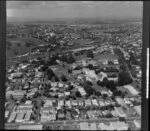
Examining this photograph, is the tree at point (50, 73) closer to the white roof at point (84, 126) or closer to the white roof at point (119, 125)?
the white roof at point (84, 126)

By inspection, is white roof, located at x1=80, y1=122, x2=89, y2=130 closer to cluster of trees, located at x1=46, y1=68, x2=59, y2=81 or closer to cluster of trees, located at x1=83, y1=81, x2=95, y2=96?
cluster of trees, located at x1=83, y1=81, x2=95, y2=96

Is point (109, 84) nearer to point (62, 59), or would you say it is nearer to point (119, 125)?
point (119, 125)

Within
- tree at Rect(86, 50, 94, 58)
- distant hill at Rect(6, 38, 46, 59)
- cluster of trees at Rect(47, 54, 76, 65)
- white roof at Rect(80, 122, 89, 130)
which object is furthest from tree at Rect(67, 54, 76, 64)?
white roof at Rect(80, 122, 89, 130)

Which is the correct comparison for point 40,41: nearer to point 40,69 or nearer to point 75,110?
point 40,69

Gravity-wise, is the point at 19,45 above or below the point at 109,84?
above

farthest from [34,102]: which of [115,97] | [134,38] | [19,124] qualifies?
[134,38]

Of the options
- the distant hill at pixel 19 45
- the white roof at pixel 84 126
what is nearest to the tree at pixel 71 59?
the distant hill at pixel 19 45

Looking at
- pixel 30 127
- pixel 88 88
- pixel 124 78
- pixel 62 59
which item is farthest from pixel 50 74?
pixel 124 78

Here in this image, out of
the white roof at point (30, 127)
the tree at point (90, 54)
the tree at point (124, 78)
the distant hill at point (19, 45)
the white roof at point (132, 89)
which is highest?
the distant hill at point (19, 45)
